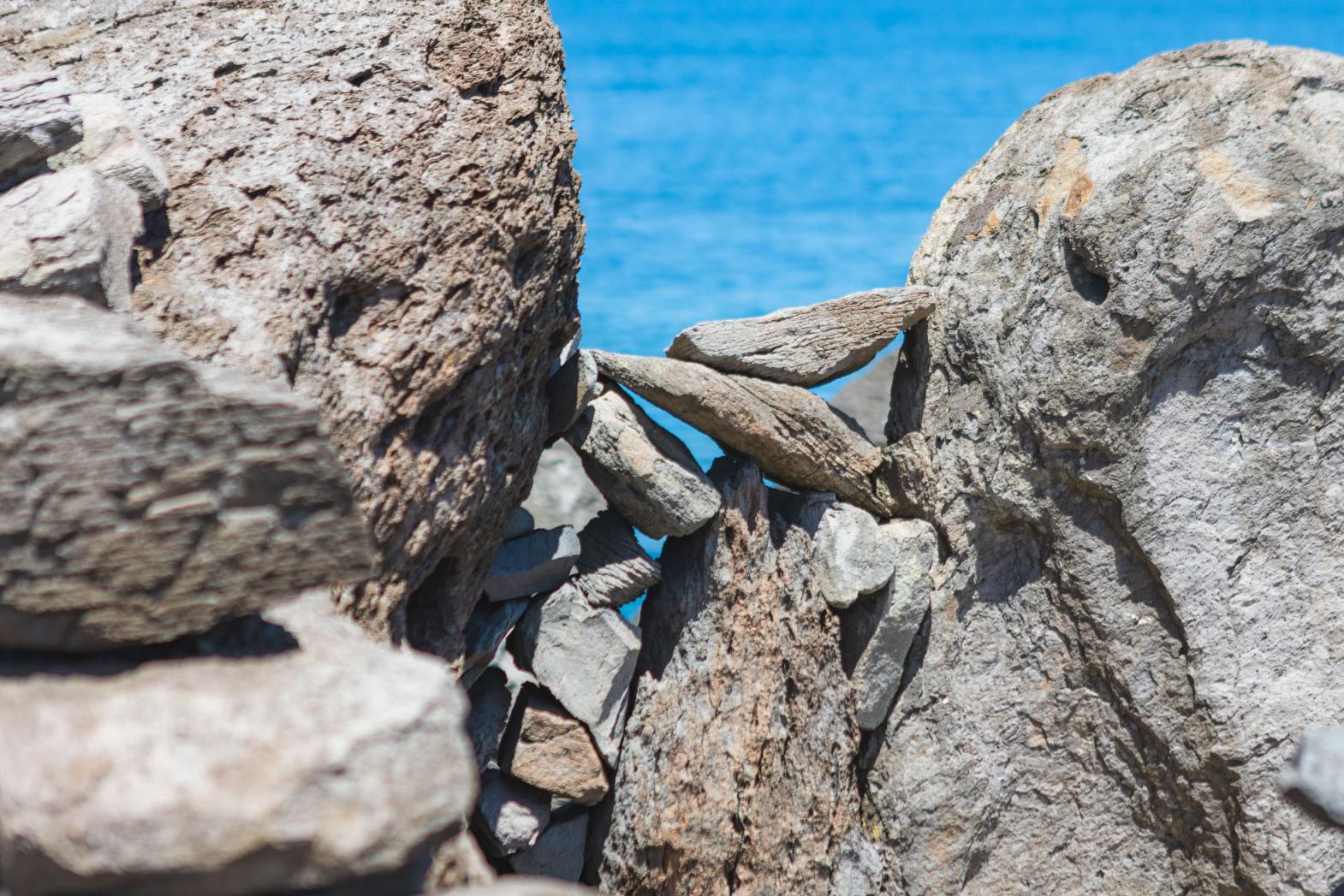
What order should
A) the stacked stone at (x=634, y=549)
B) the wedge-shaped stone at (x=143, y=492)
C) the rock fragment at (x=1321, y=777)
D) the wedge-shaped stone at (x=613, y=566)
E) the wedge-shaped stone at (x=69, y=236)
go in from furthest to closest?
the wedge-shaped stone at (x=613, y=566)
the stacked stone at (x=634, y=549)
the wedge-shaped stone at (x=69, y=236)
the rock fragment at (x=1321, y=777)
the wedge-shaped stone at (x=143, y=492)

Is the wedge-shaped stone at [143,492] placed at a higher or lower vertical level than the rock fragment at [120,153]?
lower

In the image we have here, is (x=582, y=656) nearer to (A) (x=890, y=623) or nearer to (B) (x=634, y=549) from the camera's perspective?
(B) (x=634, y=549)

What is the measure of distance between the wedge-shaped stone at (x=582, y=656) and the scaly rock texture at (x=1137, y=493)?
118 cm

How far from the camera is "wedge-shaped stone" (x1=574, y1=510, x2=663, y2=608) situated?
5125 mm

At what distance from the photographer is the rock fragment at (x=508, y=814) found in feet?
16.1

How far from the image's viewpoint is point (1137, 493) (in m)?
4.95

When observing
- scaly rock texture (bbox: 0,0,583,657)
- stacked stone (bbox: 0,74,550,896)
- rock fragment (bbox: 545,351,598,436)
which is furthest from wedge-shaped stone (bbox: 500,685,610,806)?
stacked stone (bbox: 0,74,550,896)

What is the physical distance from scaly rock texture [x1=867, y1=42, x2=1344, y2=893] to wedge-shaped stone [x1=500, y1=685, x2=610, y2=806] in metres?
1.24

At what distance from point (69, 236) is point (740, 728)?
3.02 meters

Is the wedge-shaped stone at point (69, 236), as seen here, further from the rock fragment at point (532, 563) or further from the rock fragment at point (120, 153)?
the rock fragment at point (532, 563)

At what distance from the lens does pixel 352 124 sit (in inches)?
164

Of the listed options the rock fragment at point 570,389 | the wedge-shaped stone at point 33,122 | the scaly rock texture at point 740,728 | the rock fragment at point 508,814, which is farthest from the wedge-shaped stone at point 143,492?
the scaly rock texture at point 740,728

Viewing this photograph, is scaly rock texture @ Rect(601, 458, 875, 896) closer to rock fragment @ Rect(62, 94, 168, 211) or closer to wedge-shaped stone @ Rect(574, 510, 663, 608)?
wedge-shaped stone @ Rect(574, 510, 663, 608)

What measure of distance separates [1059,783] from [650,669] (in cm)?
175
